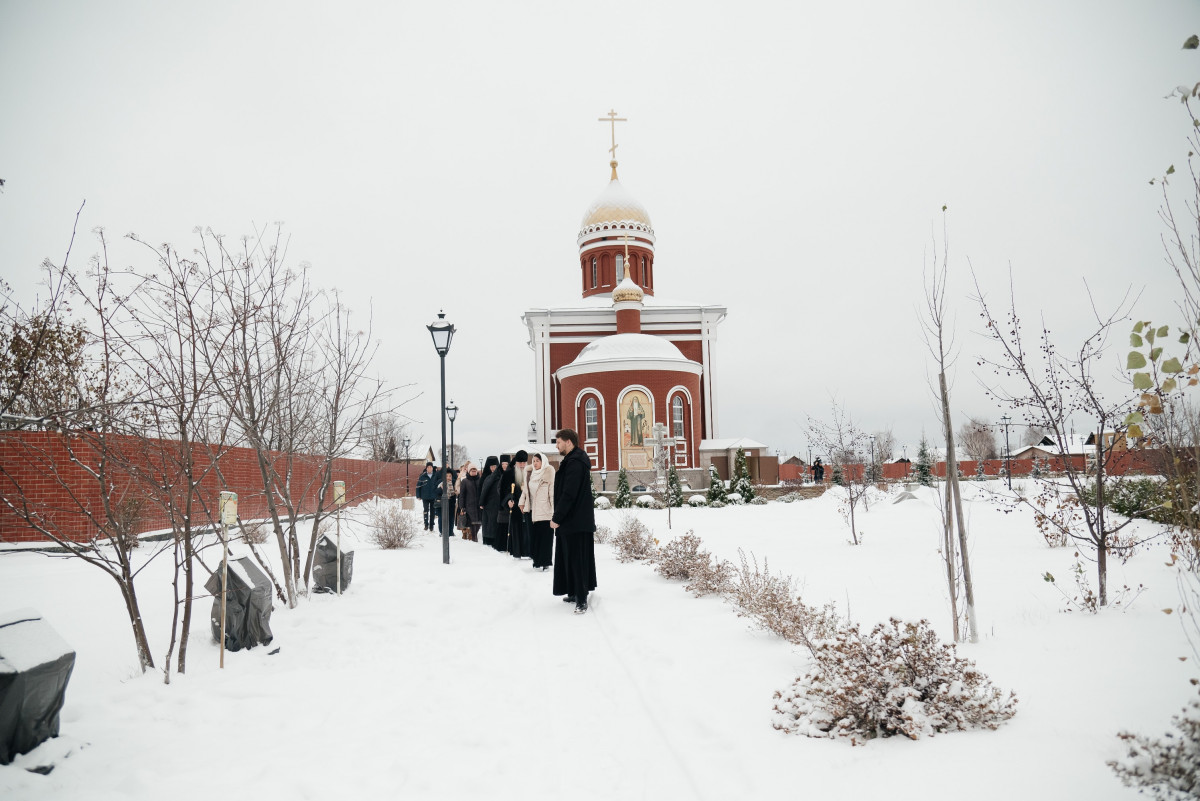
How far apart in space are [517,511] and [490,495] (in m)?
1.75

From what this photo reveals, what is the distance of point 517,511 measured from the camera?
1209cm

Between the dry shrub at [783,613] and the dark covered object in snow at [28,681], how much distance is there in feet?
13.8

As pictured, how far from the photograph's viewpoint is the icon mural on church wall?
29.0 meters

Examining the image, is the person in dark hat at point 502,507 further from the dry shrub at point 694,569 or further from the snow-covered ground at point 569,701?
the snow-covered ground at point 569,701

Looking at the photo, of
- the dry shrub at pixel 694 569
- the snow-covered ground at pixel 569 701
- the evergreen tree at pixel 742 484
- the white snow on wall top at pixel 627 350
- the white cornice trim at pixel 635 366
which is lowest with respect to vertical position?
the snow-covered ground at pixel 569 701

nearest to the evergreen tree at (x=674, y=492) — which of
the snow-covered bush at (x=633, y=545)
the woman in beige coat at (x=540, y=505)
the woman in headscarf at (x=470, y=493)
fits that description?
the woman in headscarf at (x=470, y=493)

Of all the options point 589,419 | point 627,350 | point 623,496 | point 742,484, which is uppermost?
point 627,350

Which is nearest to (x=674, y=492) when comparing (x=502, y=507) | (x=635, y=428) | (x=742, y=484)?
(x=742, y=484)

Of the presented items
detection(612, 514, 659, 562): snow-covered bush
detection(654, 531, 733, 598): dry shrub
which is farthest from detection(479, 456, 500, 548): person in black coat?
detection(654, 531, 733, 598): dry shrub

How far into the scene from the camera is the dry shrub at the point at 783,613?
5.09m

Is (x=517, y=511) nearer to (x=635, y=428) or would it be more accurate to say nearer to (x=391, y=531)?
(x=391, y=531)

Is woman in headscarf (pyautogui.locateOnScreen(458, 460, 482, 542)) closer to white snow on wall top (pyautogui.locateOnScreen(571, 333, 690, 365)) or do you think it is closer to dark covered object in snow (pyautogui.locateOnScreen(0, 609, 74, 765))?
dark covered object in snow (pyautogui.locateOnScreen(0, 609, 74, 765))

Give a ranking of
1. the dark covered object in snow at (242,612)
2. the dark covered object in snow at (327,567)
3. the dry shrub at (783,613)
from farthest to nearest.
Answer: the dark covered object in snow at (327,567), the dark covered object in snow at (242,612), the dry shrub at (783,613)

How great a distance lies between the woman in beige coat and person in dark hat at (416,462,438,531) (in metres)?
6.75
